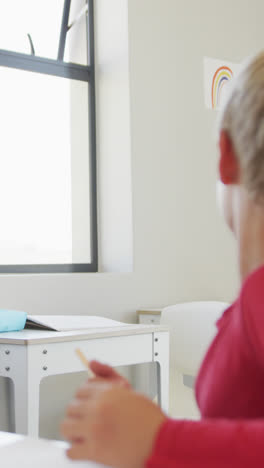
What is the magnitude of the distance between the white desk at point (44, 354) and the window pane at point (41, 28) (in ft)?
5.93

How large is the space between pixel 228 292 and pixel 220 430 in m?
3.32

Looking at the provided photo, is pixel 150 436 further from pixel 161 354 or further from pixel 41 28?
pixel 41 28

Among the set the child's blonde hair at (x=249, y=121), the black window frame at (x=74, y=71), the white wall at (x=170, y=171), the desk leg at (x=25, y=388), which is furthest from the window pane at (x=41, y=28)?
the child's blonde hair at (x=249, y=121)

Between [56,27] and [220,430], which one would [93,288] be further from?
[220,430]

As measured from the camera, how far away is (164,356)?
2377 millimetres

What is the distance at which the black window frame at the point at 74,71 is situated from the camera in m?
3.34

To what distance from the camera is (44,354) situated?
6.56 ft

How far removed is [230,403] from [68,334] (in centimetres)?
166

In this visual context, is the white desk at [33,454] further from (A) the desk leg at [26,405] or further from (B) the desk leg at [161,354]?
(B) the desk leg at [161,354]

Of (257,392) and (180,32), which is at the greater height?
(180,32)

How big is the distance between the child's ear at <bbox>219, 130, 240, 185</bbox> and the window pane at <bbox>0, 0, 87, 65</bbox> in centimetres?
308

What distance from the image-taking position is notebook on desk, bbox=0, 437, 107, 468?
0.59 meters

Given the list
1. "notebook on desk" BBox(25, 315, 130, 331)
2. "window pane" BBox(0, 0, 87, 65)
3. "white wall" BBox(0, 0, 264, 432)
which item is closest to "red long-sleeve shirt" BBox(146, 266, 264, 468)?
"notebook on desk" BBox(25, 315, 130, 331)

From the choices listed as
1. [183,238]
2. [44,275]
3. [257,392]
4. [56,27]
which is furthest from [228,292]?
[257,392]
